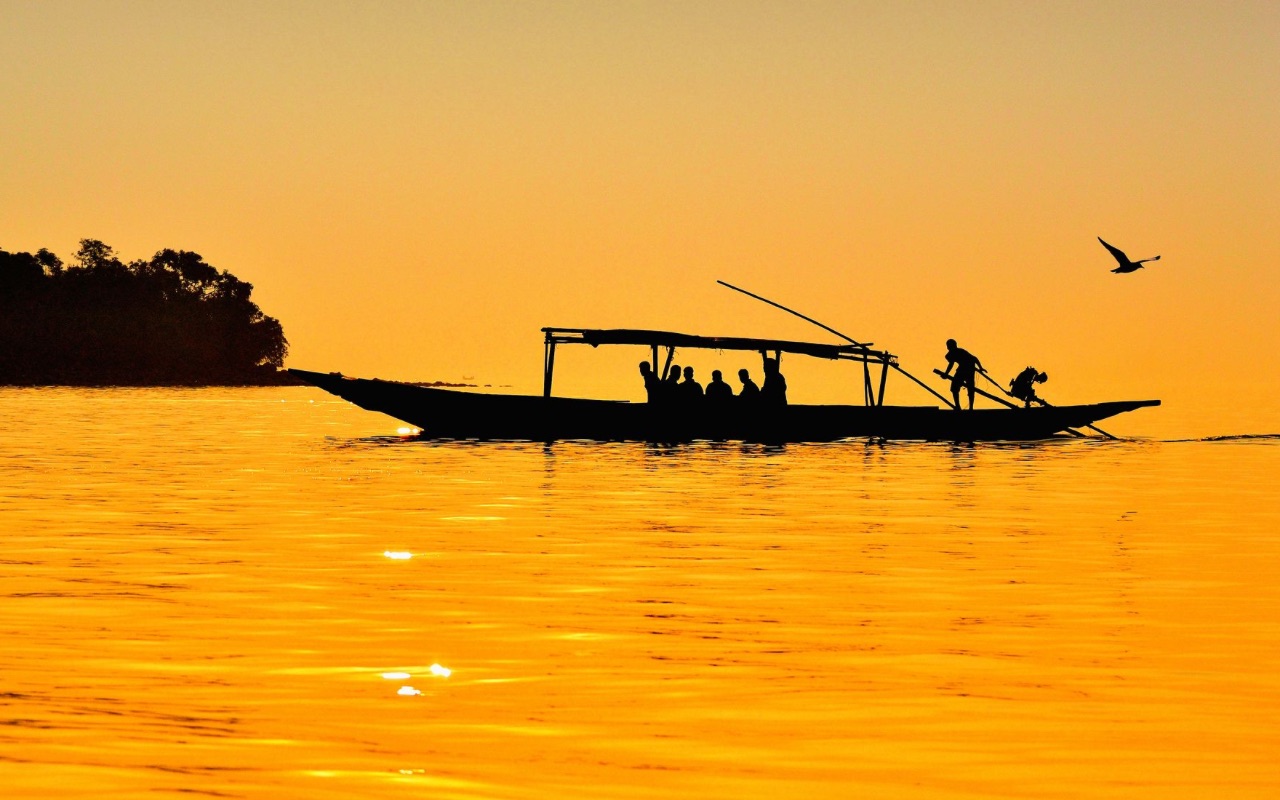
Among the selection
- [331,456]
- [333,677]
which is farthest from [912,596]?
[331,456]

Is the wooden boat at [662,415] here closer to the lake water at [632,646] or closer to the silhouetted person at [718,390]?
the silhouetted person at [718,390]

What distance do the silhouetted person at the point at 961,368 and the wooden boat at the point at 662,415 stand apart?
777mm

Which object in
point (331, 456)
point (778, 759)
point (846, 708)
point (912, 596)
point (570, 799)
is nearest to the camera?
point (570, 799)

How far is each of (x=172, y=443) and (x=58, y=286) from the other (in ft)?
359

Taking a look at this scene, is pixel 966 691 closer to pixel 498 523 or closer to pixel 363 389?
pixel 498 523

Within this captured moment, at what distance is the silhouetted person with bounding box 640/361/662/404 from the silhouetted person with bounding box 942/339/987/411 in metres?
7.14

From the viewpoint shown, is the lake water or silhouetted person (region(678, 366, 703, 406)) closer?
the lake water

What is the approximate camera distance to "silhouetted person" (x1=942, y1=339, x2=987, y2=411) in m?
39.5

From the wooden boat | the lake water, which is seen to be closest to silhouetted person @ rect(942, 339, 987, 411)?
the wooden boat

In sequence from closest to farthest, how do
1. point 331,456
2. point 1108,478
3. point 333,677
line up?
point 333,677 → point 1108,478 → point 331,456

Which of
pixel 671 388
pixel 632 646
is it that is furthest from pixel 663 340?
pixel 632 646

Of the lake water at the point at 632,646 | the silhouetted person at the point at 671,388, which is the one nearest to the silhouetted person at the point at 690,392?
the silhouetted person at the point at 671,388

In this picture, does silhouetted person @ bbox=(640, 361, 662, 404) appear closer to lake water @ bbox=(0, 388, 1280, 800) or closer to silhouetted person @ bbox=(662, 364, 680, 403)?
silhouetted person @ bbox=(662, 364, 680, 403)

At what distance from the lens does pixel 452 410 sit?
3734cm
